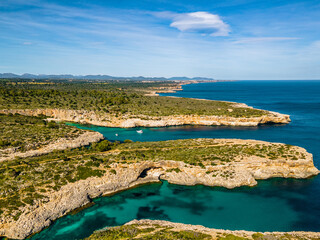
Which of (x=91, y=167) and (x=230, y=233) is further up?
(x=91, y=167)

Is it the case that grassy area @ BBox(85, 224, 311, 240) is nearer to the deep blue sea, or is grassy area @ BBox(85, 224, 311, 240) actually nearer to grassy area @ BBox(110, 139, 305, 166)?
the deep blue sea

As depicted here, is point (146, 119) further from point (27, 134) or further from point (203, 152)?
point (203, 152)

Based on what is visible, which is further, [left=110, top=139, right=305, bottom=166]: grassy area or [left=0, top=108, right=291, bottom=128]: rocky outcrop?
[left=0, top=108, right=291, bottom=128]: rocky outcrop

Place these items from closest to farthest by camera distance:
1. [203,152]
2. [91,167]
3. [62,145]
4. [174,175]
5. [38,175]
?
[38,175] → [91,167] → [174,175] → [203,152] → [62,145]

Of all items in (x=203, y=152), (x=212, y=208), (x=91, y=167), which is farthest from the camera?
(x=203, y=152)

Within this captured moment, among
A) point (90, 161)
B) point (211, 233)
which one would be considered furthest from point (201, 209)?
point (90, 161)

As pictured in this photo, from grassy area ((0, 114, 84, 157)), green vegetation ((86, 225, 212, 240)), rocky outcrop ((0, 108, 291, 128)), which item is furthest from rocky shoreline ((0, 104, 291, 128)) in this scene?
green vegetation ((86, 225, 212, 240))

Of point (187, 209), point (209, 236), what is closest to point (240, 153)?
point (187, 209)
